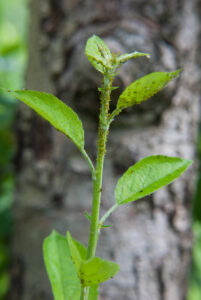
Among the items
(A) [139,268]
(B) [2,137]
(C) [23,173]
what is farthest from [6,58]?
(A) [139,268]

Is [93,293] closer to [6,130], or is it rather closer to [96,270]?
[96,270]

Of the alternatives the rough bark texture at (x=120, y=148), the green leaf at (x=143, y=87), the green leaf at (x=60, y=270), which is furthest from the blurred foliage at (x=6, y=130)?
the green leaf at (x=143, y=87)

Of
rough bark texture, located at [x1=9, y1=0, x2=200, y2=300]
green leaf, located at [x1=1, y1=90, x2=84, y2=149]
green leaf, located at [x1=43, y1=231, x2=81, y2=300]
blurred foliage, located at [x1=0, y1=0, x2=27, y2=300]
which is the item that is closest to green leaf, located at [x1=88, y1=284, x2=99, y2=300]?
green leaf, located at [x1=43, y1=231, x2=81, y2=300]

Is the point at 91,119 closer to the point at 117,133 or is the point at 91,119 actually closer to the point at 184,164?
the point at 117,133

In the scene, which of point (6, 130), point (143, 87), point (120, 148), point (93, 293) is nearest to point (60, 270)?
point (93, 293)

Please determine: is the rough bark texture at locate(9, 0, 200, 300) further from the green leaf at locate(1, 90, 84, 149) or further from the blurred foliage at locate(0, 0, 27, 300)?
the green leaf at locate(1, 90, 84, 149)

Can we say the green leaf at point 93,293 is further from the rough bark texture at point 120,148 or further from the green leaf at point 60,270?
the rough bark texture at point 120,148
